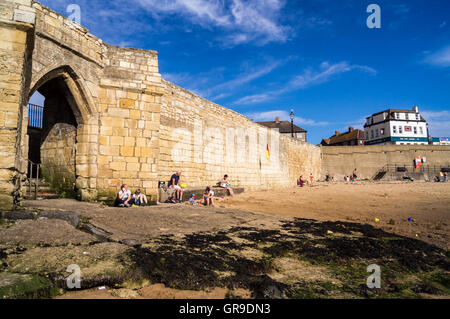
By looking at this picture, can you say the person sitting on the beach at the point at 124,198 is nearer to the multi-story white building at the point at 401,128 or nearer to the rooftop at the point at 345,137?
the rooftop at the point at 345,137

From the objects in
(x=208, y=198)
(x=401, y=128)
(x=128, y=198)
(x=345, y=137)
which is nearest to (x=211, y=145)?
(x=208, y=198)

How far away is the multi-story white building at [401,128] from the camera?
171 feet

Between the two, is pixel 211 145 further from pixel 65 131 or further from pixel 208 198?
pixel 65 131

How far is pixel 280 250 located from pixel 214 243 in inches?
33.1

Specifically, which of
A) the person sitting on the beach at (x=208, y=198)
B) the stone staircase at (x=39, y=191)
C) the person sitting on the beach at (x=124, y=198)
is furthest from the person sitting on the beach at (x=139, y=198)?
the stone staircase at (x=39, y=191)

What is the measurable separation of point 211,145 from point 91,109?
647cm

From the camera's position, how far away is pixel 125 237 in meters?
3.41

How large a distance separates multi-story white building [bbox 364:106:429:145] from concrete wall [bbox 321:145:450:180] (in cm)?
1842

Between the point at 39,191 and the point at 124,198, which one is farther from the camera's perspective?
the point at 39,191

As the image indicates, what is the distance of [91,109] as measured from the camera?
23.4 ft

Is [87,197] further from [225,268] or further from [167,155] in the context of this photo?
[225,268]

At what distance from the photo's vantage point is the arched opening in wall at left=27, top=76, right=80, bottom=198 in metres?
7.41

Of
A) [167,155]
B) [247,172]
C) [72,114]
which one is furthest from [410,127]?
[72,114]

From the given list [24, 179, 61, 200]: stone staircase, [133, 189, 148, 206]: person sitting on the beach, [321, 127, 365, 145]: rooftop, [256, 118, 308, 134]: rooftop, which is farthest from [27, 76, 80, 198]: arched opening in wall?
[321, 127, 365, 145]: rooftop
